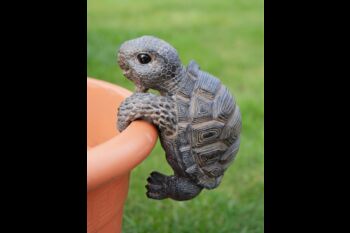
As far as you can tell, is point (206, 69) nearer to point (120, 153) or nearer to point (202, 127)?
point (202, 127)

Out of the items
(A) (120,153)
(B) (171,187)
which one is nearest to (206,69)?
(B) (171,187)

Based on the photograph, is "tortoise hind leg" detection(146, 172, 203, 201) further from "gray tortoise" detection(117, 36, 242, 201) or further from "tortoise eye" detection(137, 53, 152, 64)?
"tortoise eye" detection(137, 53, 152, 64)

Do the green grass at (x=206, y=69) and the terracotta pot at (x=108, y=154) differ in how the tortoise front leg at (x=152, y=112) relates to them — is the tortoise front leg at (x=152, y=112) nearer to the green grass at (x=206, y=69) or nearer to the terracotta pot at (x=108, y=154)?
the terracotta pot at (x=108, y=154)
